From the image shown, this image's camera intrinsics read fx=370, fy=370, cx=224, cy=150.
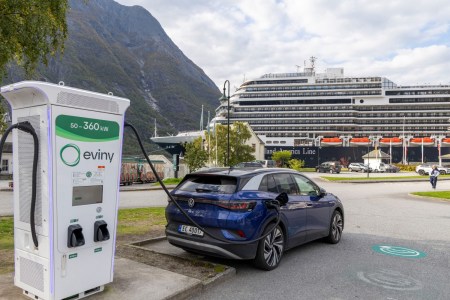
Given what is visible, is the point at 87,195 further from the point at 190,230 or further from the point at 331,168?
the point at 331,168

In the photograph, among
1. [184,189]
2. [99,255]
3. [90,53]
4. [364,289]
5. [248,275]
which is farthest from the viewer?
[90,53]

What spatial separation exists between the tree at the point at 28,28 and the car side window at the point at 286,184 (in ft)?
16.0

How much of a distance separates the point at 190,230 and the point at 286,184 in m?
1.90

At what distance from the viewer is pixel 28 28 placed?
6449 millimetres

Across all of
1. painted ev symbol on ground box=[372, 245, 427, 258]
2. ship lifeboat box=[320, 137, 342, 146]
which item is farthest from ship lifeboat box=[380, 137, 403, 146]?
painted ev symbol on ground box=[372, 245, 427, 258]

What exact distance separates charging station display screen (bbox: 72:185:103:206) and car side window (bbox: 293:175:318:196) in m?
3.74

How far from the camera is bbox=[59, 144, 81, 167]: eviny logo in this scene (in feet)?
12.3

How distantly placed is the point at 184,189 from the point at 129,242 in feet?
6.39

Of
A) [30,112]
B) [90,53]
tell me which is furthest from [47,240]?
[90,53]

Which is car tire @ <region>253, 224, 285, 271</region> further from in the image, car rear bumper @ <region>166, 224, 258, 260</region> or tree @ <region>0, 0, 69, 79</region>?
tree @ <region>0, 0, 69, 79</region>

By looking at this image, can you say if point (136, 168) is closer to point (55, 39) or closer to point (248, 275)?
point (55, 39)

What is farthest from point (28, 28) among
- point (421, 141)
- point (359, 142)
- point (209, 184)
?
point (421, 141)

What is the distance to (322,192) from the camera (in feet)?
24.0

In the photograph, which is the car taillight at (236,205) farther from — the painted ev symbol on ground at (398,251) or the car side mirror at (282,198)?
the painted ev symbol on ground at (398,251)
